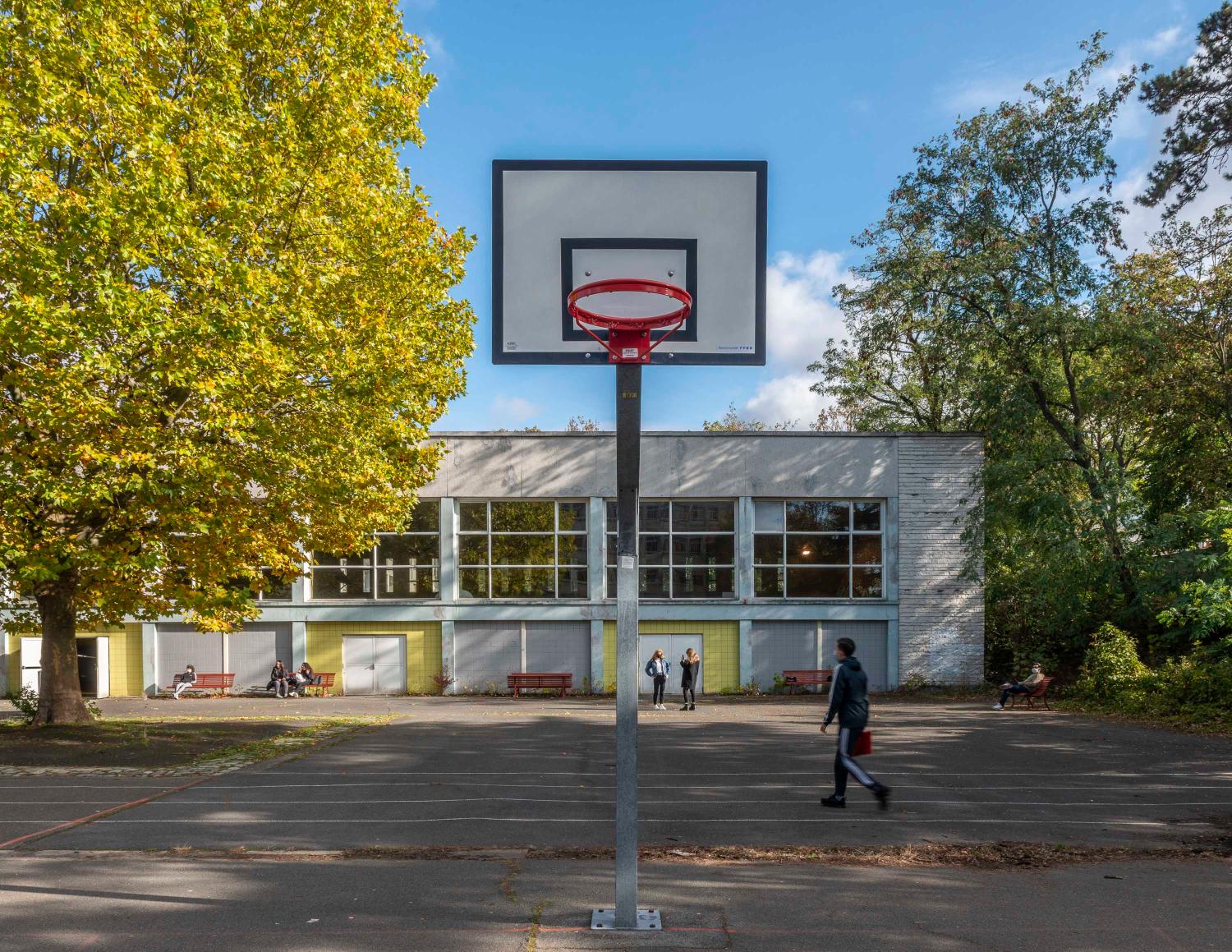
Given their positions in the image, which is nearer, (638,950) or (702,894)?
(638,950)

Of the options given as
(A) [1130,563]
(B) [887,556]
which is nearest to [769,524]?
(B) [887,556]

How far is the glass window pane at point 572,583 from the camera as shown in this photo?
29688 millimetres

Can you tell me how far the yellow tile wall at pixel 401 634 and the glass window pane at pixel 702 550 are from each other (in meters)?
7.78

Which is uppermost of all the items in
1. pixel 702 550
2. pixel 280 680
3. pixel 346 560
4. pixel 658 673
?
pixel 702 550

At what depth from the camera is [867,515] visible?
29734mm

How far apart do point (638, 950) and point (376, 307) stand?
12472 mm

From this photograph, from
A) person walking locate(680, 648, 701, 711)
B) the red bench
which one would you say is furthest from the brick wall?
the red bench

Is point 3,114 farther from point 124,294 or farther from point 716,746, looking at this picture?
point 716,746

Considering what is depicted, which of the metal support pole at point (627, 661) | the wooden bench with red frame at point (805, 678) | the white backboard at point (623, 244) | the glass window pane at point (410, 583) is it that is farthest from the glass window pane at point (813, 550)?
the metal support pole at point (627, 661)

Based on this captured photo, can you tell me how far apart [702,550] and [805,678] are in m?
4.93

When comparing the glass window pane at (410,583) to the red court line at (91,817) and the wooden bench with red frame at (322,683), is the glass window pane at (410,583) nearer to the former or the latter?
the wooden bench with red frame at (322,683)

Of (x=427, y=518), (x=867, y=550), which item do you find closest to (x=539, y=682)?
(x=427, y=518)

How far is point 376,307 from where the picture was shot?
16.0 meters

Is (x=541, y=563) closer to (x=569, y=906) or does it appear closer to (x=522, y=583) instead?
(x=522, y=583)
